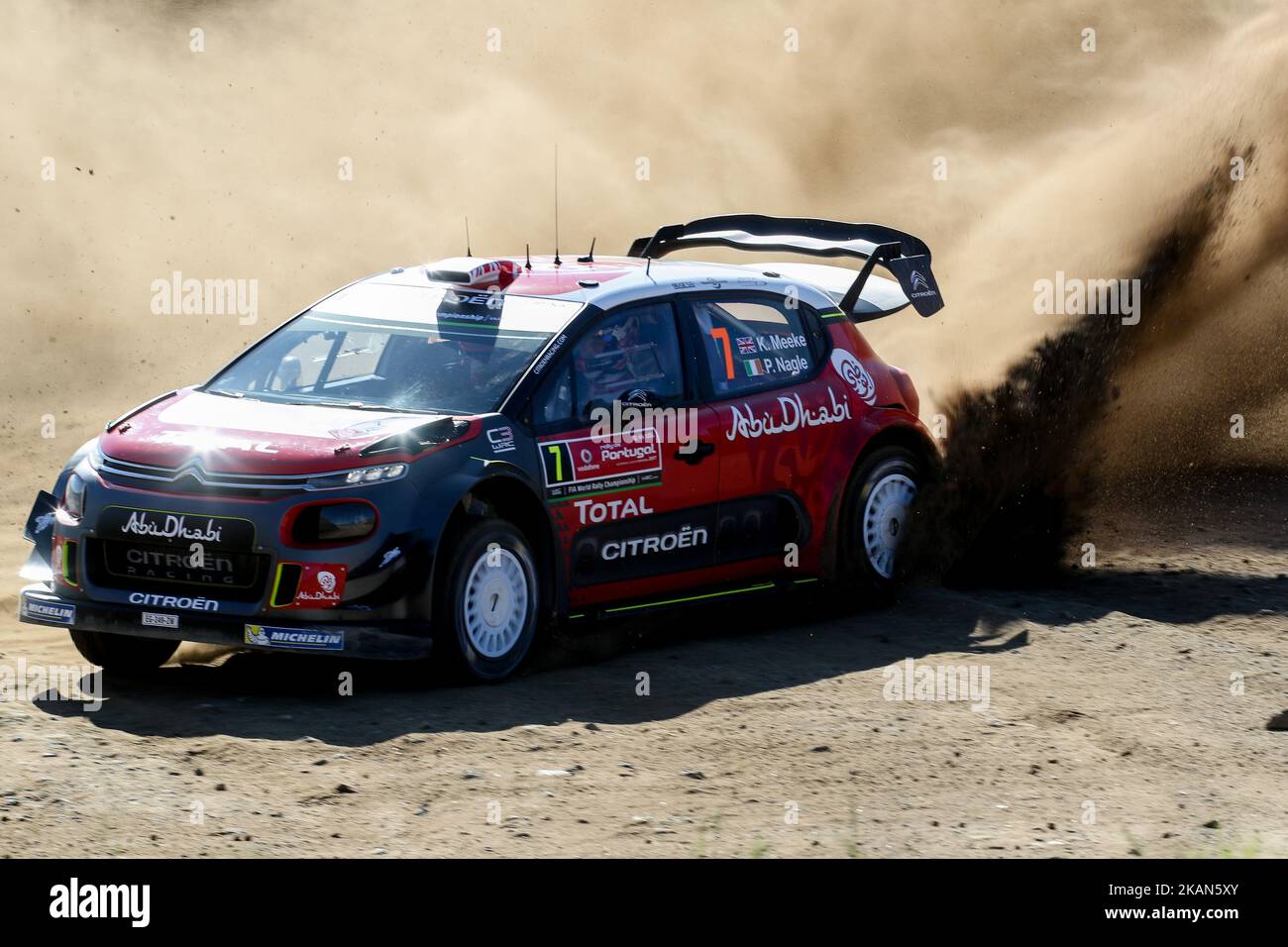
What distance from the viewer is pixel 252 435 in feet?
24.3

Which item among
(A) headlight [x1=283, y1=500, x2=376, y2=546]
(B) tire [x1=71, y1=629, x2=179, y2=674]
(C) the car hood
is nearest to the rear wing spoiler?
(C) the car hood

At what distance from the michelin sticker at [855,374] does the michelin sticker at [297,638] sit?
317 centimetres

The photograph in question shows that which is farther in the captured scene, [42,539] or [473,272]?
[473,272]

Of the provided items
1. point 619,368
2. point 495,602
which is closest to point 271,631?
point 495,602

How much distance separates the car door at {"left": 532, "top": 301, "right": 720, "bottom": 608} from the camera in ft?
25.8

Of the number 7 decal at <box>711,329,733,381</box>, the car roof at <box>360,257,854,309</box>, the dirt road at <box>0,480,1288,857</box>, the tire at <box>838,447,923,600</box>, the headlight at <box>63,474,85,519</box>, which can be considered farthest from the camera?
the tire at <box>838,447,923,600</box>

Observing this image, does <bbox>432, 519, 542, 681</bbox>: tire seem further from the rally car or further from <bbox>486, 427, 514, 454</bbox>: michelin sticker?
<bbox>486, 427, 514, 454</bbox>: michelin sticker

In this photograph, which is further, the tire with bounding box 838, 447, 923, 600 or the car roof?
the tire with bounding box 838, 447, 923, 600

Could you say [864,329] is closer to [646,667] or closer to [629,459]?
[629,459]

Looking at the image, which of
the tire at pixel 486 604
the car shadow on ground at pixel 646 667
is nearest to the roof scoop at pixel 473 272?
the tire at pixel 486 604

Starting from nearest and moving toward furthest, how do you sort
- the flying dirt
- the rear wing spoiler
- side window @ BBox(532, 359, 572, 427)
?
1. the flying dirt
2. side window @ BBox(532, 359, 572, 427)
3. the rear wing spoiler

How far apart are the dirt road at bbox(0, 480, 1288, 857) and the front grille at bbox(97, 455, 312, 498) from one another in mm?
803

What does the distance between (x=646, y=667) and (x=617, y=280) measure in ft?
5.78
